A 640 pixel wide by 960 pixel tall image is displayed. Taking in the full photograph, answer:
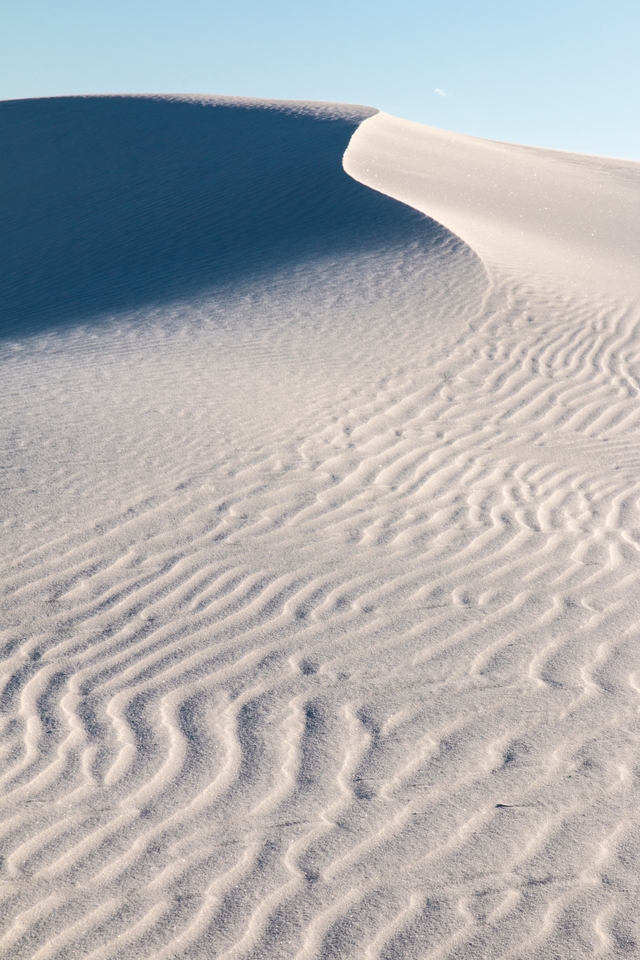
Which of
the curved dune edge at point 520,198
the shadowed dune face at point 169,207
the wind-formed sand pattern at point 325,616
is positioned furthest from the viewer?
the curved dune edge at point 520,198

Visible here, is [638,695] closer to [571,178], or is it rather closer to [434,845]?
[434,845]

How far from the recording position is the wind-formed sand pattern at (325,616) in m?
2.87

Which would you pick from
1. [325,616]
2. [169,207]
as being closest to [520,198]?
[169,207]

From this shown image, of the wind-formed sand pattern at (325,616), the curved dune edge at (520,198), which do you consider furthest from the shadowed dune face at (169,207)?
the curved dune edge at (520,198)

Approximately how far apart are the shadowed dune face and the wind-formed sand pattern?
580 mm

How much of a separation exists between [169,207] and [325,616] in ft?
46.2

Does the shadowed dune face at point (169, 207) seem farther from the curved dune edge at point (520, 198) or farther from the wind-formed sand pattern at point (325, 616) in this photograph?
the curved dune edge at point (520, 198)

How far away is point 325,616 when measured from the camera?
15.6 ft

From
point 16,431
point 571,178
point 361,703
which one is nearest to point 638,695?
point 361,703

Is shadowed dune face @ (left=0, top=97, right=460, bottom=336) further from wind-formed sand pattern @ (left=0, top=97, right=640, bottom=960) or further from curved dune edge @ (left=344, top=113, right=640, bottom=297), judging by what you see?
curved dune edge @ (left=344, top=113, right=640, bottom=297)

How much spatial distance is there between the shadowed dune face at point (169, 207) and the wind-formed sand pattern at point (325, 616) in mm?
580

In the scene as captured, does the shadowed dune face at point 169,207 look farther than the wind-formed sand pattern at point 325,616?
Yes

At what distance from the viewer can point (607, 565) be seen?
5328 millimetres

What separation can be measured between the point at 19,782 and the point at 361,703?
4.89ft
